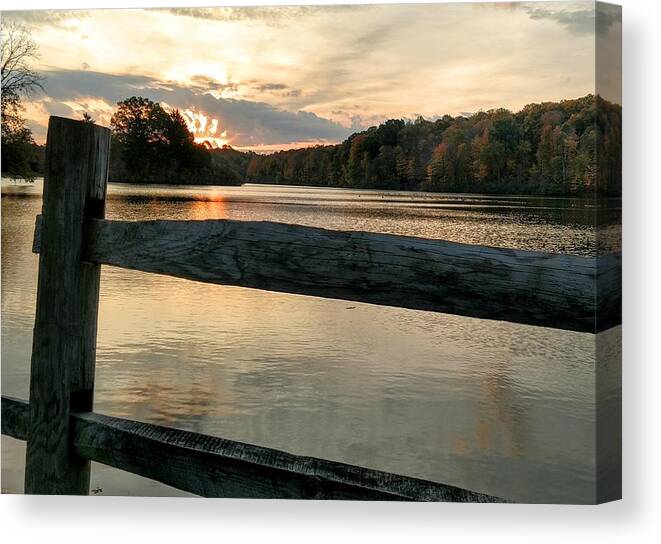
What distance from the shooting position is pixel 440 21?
7.18 feet

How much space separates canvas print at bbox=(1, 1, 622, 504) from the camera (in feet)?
6.93

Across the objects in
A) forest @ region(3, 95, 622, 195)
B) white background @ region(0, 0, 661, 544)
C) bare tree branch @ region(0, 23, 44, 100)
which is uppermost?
bare tree branch @ region(0, 23, 44, 100)

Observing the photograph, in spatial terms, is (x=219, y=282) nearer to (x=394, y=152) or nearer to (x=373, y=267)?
(x=373, y=267)

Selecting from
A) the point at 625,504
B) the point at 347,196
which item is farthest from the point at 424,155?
the point at 625,504

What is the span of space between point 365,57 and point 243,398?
3.75 ft

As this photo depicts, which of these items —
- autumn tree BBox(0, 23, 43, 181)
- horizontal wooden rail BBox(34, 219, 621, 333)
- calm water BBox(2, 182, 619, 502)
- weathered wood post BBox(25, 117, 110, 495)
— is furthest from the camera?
autumn tree BBox(0, 23, 43, 181)

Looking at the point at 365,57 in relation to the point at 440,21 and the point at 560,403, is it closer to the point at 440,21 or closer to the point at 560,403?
the point at 440,21

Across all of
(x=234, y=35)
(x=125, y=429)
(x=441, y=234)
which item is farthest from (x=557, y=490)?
(x=234, y=35)

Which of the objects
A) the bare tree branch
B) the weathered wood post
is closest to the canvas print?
the bare tree branch

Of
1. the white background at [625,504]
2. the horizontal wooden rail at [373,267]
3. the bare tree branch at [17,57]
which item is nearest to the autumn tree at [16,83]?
the bare tree branch at [17,57]

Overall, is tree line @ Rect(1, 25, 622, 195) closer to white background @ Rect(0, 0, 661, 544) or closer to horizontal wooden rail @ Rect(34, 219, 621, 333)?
white background @ Rect(0, 0, 661, 544)

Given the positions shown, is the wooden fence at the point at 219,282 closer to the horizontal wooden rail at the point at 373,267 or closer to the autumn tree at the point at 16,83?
the horizontal wooden rail at the point at 373,267

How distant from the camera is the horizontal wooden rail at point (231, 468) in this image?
1.42 m

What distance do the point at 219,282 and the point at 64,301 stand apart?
391mm
